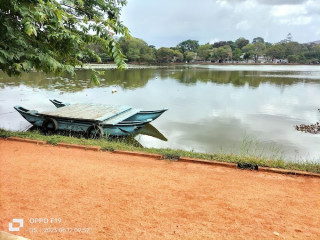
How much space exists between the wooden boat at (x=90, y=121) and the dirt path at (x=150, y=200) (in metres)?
3.10

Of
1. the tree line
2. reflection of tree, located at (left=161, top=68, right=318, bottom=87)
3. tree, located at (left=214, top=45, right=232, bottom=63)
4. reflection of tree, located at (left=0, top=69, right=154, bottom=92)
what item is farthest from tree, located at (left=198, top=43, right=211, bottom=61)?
reflection of tree, located at (left=0, top=69, right=154, bottom=92)

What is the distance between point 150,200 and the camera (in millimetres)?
4012

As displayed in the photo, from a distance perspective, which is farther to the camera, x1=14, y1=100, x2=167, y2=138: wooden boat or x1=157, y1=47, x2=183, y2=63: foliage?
x1=157, y1=47, x2=183, y2=63: foliage

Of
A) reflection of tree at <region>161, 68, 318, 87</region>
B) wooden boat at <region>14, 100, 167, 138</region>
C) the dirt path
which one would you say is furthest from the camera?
reflection of tree at <region>161, 68, 318, 87</region>

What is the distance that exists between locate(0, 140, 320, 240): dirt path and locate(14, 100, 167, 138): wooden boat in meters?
3.10

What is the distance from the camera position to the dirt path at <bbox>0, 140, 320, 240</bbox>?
128 inches

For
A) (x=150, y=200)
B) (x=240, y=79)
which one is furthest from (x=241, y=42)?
(x=150, y=200)

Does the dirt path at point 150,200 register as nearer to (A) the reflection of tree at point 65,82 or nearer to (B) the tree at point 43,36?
(B) the tree at point 43,36

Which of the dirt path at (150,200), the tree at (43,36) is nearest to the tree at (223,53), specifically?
the dirt path at (150,200)

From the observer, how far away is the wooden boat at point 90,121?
894cm

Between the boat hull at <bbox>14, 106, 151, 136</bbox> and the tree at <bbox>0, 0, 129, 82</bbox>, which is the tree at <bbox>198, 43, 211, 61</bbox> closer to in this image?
the boat hull at <bbox>14, 106, 151, 136</bbox>

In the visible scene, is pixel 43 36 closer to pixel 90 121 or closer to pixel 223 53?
pixel 90 121

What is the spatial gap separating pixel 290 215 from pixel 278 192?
785mm

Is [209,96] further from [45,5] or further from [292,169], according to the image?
[45,5]
